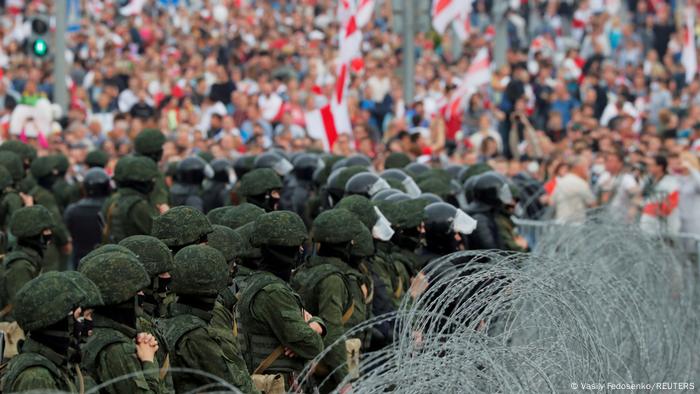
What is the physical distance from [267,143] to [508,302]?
14960 mm

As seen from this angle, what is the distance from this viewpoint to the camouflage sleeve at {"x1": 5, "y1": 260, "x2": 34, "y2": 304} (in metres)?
9.98

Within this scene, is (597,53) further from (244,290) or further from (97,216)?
(244,290)

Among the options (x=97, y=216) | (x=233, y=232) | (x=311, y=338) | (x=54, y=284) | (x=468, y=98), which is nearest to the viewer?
(x=54, y=284)

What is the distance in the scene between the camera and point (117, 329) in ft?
21.4

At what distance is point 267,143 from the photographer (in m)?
21.3

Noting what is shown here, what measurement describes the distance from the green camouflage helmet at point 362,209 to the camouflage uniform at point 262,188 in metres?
1.61

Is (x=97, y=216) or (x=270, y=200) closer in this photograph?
(x=270, y=200)

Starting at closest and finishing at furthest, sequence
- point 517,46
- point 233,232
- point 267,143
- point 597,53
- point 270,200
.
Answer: point 233,232 < point 270,200 < point 267,143 < point 597,53 < point 517,46

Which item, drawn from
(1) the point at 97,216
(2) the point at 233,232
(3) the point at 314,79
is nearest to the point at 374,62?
(3) the point at 314,79

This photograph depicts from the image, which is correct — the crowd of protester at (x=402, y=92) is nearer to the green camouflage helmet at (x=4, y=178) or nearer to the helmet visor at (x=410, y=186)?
the helmet visor at (x=410, y=186)

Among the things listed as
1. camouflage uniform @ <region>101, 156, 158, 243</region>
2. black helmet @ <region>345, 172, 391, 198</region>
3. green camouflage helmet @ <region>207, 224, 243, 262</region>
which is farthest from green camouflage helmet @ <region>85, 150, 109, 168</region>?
green camouflage helmet @ <region>207, 224, 243, 262</region>

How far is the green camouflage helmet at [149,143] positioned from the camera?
14.9 m

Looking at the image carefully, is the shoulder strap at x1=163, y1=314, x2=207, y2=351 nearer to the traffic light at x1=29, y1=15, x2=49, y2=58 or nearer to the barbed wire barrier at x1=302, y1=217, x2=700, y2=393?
the barbed wire barrier at x1=302, y1=217, x2=700, y2=393

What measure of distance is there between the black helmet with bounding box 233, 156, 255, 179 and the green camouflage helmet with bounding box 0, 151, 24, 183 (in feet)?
8.28
